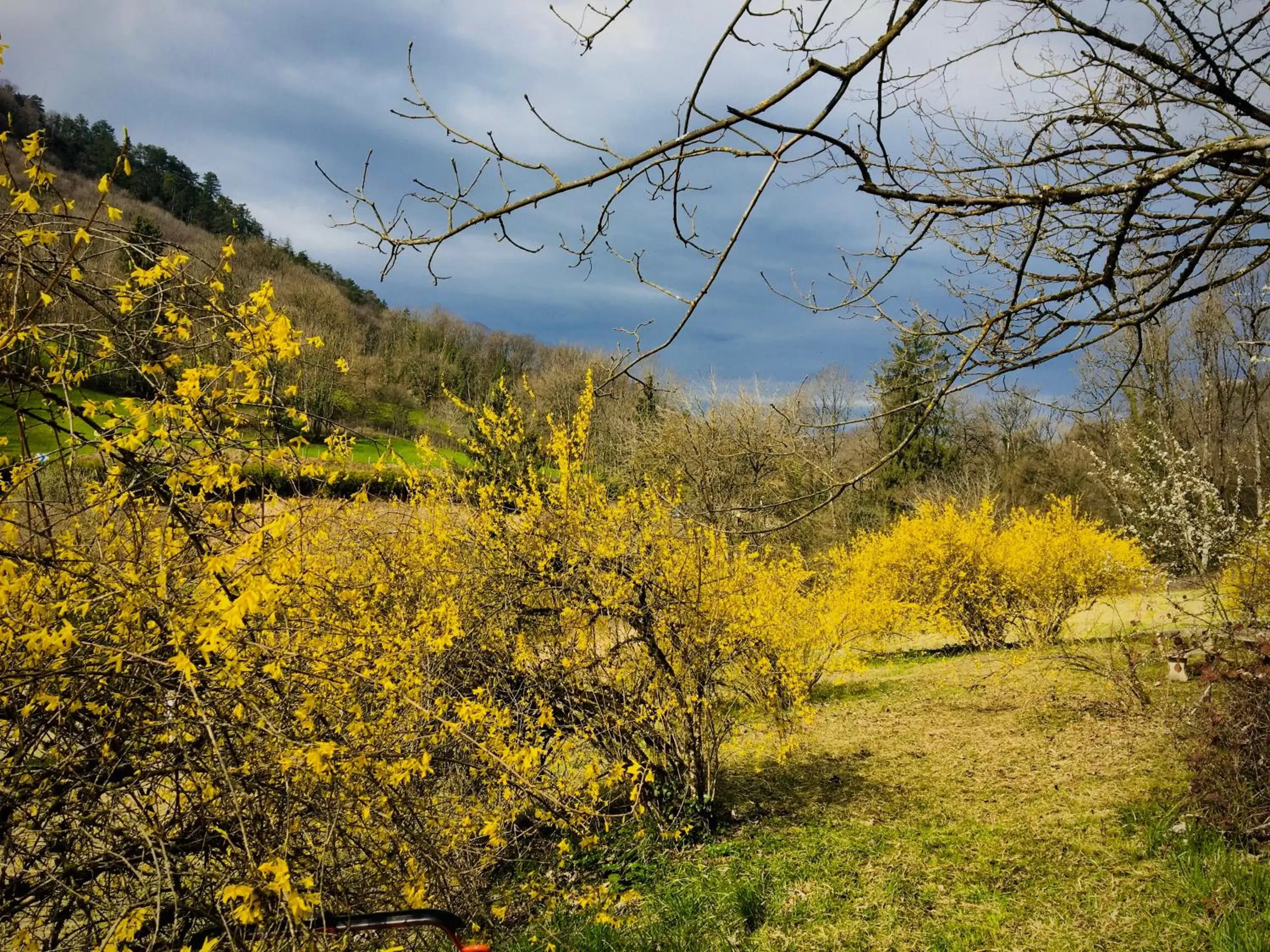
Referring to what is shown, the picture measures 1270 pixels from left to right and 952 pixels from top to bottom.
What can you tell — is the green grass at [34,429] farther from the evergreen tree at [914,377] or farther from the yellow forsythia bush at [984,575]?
the yellow forsythia bush at [984,575]

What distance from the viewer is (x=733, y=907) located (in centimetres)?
391

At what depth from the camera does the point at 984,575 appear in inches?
472

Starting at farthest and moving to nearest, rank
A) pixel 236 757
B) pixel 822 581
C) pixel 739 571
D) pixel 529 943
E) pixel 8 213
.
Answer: pixel 822 581 < pixel 739 571 < pixel 529 943 < pixel 236 757 < pixel 8 213

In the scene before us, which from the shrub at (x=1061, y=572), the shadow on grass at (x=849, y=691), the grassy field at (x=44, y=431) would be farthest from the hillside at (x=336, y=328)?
the shrub at (x=1061, y=572)

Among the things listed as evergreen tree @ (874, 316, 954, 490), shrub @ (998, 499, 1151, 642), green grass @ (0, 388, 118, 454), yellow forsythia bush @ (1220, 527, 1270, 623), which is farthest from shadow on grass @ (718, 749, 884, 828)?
shrub @ (998, 499, 1151, 642)

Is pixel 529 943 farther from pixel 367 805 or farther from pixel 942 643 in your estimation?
pixel 942 643

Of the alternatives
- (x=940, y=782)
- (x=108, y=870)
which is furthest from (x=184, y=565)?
(x=940, y=782)

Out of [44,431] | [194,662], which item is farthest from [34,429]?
[194,662]

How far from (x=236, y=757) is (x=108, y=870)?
1.77 feet

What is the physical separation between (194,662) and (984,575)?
12.4 meters

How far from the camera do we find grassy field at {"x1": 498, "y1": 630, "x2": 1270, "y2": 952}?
339cm

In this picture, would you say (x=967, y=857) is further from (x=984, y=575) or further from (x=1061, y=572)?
(x=984, y=575)

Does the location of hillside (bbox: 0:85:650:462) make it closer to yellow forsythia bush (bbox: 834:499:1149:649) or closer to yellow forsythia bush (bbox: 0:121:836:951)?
yellow forsythia bush (bbox: 0:121:836:951)

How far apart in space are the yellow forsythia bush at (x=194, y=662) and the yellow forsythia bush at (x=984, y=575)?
9.13 m
